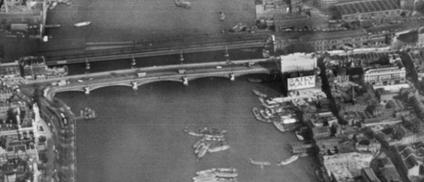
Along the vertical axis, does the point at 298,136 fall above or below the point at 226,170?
above

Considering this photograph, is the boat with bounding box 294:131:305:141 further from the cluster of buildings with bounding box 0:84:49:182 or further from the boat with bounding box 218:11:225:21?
the boat with bounding box 218:11:225:21

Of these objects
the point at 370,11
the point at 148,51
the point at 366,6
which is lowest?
the point at 148,51

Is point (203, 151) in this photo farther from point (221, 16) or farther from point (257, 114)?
point (221, 16)

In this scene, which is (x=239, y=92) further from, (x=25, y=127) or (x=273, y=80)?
(x=25, y=127)

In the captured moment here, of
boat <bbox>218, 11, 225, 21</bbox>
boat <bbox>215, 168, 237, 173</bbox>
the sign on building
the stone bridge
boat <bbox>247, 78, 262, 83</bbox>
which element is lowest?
boat <bbox>215, 168, 237, 173</bbox>

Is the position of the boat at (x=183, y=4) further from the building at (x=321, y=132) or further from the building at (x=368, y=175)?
the building at (x=368, y=175)

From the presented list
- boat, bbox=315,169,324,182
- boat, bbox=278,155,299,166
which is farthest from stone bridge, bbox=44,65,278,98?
boat, bbox=315,169,324,182

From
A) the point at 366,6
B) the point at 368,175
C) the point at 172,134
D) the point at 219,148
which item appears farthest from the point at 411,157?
the point at 366,6
